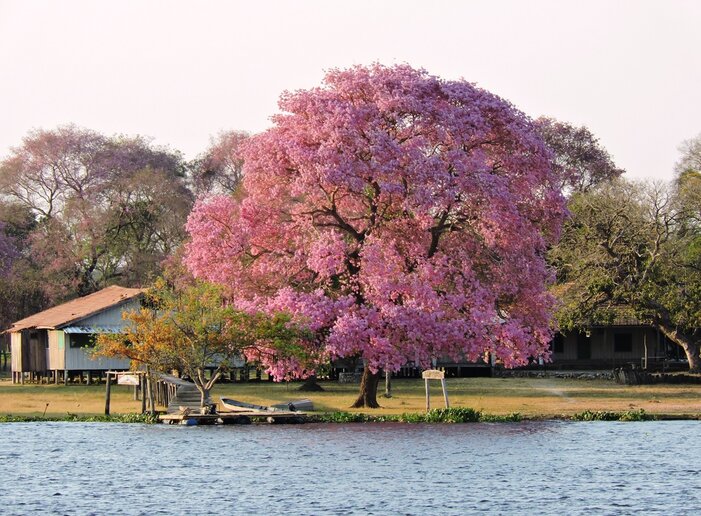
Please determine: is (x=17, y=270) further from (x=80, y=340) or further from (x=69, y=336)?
(x=69, y=336)

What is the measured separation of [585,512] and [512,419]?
67.0 feet

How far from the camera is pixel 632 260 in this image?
76688 mm

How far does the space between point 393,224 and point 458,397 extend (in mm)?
12808

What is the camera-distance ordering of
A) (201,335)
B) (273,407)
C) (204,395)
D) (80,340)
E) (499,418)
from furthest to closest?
(80,340) < (273,407) < (204,395) < (499,418) < (201,335)

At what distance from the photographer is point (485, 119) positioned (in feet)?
187

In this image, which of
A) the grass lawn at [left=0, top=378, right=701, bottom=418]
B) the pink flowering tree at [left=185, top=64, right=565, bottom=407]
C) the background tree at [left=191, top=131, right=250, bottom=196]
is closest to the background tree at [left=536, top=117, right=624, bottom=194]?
the background tree at [left=191, top=131, right=250, bottom=196]

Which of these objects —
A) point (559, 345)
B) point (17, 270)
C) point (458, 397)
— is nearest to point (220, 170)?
point (17, 270)

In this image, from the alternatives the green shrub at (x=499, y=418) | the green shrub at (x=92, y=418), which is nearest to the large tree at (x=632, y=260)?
the green shrub at (x=499, y=418)

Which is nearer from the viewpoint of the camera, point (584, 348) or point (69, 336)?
point (69, 336)

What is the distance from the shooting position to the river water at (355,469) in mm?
35812

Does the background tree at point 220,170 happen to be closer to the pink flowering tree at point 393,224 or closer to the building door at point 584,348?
the building door at point 584,348

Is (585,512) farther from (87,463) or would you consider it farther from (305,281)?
(305,281)

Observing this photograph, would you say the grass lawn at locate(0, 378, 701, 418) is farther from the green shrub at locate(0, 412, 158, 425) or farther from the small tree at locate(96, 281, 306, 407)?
the small tree at locate(96, 281, 306, 407)

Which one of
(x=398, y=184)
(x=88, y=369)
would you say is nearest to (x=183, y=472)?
(x=398, y=184)
